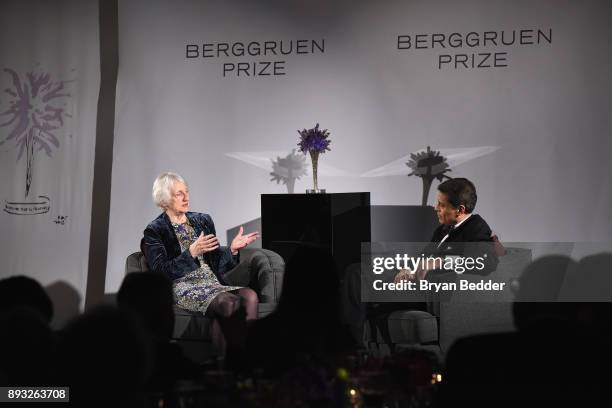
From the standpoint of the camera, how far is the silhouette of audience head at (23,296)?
3066 millimetres

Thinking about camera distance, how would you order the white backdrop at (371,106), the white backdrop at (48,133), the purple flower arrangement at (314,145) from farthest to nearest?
1. the white backdrop at (48,133)
2. the purple flower arrangement at (314,145)
3. the white backdrop at (371,106)

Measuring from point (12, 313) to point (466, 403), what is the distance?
1.44m

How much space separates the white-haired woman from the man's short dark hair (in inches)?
62.5

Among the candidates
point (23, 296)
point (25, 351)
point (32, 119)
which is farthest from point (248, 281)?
point (25, 351)

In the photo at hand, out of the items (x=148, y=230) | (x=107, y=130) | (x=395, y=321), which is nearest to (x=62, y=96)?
(x=107, y=130)

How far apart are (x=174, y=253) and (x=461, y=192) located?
2.27 metres

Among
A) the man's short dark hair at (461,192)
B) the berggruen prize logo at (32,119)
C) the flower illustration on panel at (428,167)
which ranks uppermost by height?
the berggruen prize logo at (32,119)

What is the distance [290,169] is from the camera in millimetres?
7145

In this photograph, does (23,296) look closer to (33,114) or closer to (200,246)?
(200,246)

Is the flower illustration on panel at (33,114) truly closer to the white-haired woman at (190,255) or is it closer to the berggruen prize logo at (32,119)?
the berggruen prize logo at (32,119)

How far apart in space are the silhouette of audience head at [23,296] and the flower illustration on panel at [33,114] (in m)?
4.85

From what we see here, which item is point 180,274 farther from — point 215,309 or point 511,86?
point 511,86

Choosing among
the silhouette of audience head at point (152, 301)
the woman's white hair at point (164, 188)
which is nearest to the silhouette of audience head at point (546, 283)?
the woman's white hair at point (164, 188)

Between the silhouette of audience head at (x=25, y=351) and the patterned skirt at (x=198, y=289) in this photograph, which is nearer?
the silhouette of audience head at (x=25, y=351)
